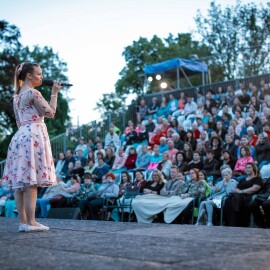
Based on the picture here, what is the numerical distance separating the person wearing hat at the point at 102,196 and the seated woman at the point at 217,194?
241 centimetres

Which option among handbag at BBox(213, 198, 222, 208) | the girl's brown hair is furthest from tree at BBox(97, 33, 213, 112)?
the girl's brown hair

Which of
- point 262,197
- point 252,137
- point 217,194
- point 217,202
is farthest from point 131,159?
point 262,197

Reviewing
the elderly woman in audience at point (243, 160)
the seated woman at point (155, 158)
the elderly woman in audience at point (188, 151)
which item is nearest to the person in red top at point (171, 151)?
the seated woman at point (155, 158)

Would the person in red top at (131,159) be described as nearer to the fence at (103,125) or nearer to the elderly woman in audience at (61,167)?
the elderly woman in audience at (61,167)

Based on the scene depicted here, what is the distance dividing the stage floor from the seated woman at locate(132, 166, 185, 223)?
5527mm

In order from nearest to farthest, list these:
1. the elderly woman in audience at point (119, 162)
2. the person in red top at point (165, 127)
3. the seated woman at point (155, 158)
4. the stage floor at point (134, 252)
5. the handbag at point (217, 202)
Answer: the stage floor at point (134, 252), the handbag at point (217, 202), the seated woman at point (155, 158), the elderly woman in audience at point (119, 162), the person in red top at point (165, 127)

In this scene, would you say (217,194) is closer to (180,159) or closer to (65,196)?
(180,159)

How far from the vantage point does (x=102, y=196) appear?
11352mm

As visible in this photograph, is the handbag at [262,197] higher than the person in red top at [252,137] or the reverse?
the reverse

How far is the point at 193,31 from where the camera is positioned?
97.8 feet

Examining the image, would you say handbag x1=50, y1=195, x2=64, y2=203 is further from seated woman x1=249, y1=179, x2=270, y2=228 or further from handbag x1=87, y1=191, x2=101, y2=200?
seated woman x1=249, y1=179, x2=270, y2=228

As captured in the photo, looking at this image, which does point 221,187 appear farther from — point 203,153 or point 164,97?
point 164,97

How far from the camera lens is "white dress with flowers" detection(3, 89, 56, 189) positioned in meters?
4.86

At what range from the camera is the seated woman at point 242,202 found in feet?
28.8
